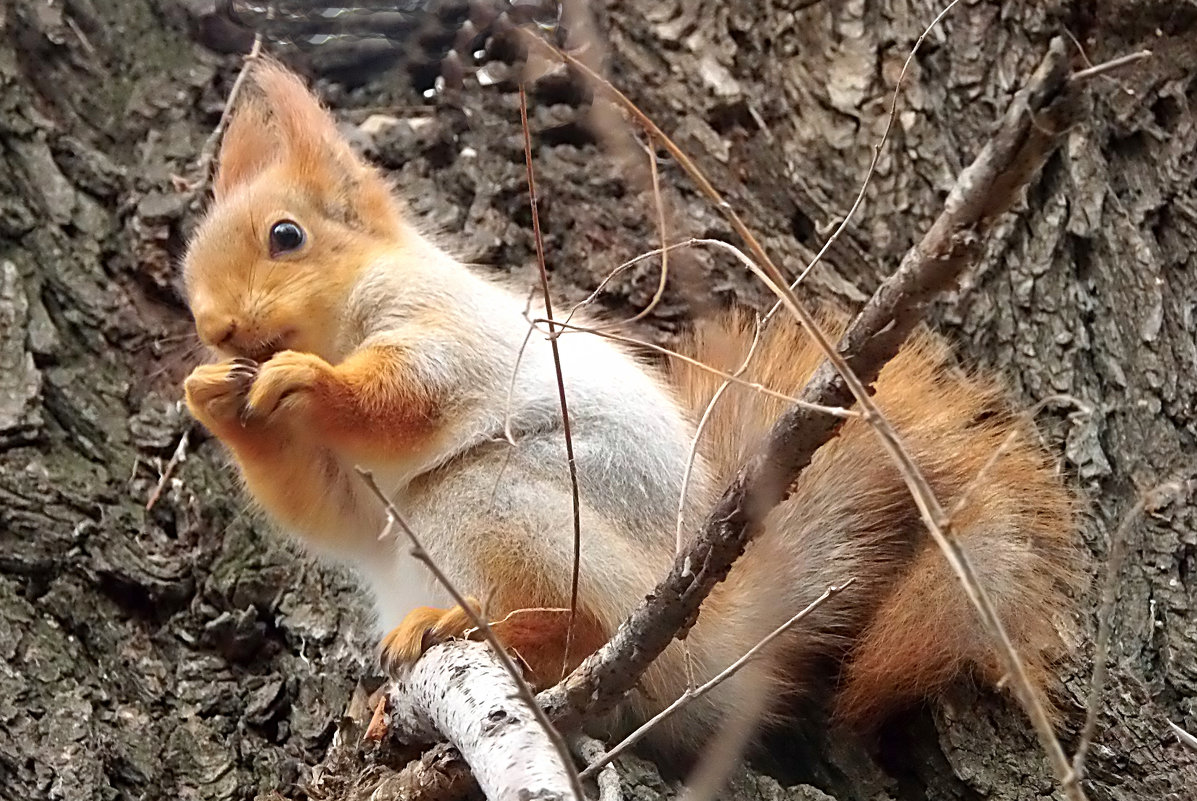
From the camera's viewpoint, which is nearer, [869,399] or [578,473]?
[869,399]

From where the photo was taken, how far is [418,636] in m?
1.55

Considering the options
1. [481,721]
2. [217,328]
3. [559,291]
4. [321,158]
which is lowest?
[481,721]

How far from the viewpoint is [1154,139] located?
199 cm

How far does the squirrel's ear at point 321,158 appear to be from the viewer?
6.48ft

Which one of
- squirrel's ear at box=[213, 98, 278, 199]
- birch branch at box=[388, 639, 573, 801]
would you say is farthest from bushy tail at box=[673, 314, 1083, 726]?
squirrel's ear at box=[213, 98, 278, 199]

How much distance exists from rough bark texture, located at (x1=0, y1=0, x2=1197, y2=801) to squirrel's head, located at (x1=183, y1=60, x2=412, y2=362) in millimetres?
407

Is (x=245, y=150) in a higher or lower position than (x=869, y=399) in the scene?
higher

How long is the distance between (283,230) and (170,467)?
0.57 metres

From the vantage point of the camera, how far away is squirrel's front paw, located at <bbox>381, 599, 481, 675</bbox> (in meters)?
1.53

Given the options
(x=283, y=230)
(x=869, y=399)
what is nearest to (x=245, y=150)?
(x=283, y=230)

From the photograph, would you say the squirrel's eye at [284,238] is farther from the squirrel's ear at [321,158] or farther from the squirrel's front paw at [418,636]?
the squirrel's front paw at [418,636]

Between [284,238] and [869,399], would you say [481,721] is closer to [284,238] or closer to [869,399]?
[869,399]

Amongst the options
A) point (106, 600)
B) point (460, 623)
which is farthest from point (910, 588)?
point (106, 600)

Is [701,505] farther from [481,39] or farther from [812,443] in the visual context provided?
[481,39]
